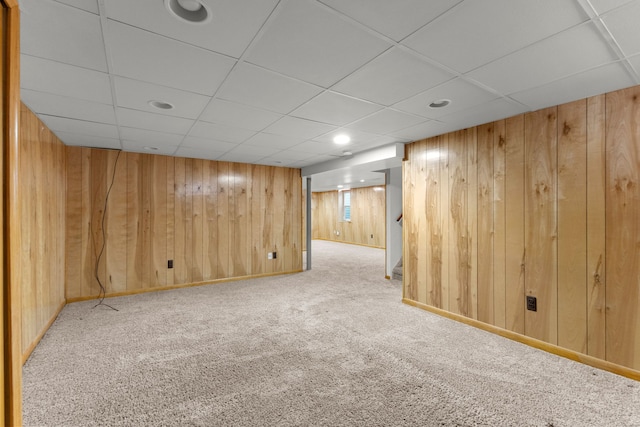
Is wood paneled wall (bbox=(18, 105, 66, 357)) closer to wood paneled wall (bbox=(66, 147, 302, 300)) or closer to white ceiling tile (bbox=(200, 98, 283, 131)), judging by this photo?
wood paneled wall (bbox=(66, 147, 302, 300))

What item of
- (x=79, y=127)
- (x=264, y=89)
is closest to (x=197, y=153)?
(x=79, y=127)

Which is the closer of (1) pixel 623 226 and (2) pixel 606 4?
(2) pixel 606 4

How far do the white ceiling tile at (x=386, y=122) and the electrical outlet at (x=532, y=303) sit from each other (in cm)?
201

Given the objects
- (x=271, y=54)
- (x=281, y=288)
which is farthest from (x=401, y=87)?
(x=281, y=288)

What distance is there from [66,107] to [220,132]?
4.40 ft

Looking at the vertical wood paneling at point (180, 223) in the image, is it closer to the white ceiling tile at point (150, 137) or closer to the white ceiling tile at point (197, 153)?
the white ceiling tile at point (197, 153)

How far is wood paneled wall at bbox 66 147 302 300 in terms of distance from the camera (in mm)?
4066

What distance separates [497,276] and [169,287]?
463 cm

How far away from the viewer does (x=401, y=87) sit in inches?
83.4

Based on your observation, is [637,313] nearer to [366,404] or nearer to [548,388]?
[548,388]

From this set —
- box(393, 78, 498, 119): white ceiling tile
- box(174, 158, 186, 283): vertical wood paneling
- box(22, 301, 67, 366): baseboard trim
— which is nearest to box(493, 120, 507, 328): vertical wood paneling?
box(393, 78, 498, 119): white ceiling tile

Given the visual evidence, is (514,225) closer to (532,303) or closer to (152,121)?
(532,303)

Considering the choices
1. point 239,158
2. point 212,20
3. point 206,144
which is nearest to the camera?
point 212,20

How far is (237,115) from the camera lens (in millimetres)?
2738
